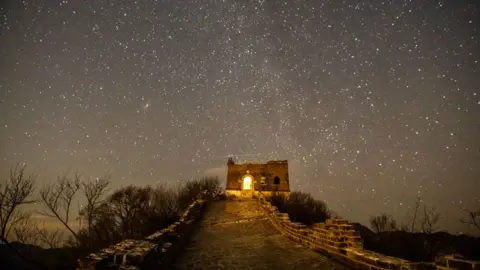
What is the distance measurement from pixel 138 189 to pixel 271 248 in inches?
1058

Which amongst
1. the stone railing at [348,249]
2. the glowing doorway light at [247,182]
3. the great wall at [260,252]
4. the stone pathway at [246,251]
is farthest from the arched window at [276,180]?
the stone railing at [348,249]

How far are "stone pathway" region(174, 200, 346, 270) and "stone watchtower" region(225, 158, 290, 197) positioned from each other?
83.8 ft

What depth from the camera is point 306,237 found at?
10.4 m

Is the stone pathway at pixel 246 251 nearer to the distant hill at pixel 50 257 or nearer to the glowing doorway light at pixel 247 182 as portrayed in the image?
the distant hill at pixel 50 257

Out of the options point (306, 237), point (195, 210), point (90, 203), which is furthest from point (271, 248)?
point (90, 203)

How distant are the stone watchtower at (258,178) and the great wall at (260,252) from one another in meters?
28.1

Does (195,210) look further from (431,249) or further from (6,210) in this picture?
(431,249)

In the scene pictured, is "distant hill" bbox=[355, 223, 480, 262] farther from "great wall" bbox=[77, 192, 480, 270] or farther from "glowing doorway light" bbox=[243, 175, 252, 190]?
"great wall" bbox=[77, 192, 480, 270]

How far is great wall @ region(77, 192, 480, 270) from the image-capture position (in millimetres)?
5676

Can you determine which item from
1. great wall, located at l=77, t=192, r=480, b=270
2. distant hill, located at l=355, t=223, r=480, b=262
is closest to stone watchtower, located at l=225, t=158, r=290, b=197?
distant hill, located at l=355, t=223, r=480, b=262

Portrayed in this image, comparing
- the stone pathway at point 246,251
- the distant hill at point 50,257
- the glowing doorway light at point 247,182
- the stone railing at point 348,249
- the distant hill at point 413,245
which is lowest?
the distant hill at point 413,245

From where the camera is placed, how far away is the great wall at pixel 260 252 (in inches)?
223

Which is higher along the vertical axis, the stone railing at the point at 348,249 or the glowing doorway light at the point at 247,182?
the glowing doorway light at the point at 247,182

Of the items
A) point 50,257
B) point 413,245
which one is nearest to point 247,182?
point 413,245
